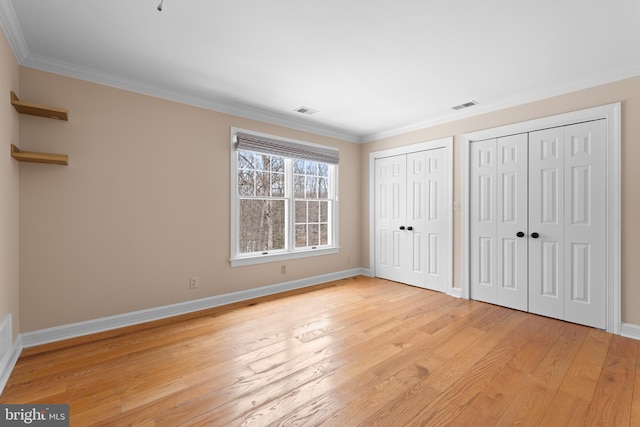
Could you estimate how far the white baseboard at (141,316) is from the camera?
2.63 m

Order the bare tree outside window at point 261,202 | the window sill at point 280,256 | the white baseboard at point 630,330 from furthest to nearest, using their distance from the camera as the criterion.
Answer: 1. the bare tree outside window at point 261,202
2. the window sill at point 280,256
3. the white baseboard at point 630,330

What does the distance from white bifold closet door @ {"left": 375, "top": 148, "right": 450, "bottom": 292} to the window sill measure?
0.91 meters

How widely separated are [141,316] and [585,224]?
185 inches

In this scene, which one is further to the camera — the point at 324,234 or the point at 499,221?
the point at 324,234

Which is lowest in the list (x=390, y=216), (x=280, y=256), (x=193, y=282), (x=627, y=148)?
(x=193, y=282)

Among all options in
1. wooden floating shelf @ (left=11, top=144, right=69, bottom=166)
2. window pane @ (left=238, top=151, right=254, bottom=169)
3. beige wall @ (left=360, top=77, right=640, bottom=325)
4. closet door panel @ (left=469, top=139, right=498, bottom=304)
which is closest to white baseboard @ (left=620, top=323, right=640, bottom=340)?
beige wall @ (left=360, top=77, right=640, bottom=325)

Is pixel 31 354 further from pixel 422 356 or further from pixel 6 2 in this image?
pixel 422 356

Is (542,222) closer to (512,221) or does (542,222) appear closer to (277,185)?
(512,221)

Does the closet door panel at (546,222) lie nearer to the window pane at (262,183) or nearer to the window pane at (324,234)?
the window pane at (324,234)

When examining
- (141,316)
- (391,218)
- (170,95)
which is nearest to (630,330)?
(391,218)

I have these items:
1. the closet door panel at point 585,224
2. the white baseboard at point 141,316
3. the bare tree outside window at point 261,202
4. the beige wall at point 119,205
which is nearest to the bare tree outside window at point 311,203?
the bare tree outside window at point 261,202

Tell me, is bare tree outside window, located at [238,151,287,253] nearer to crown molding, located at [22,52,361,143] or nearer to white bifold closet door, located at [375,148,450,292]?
crown molding, located at [22,52,361,143]

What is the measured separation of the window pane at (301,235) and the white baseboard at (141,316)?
1.79 ft

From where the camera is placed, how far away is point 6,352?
214cm
